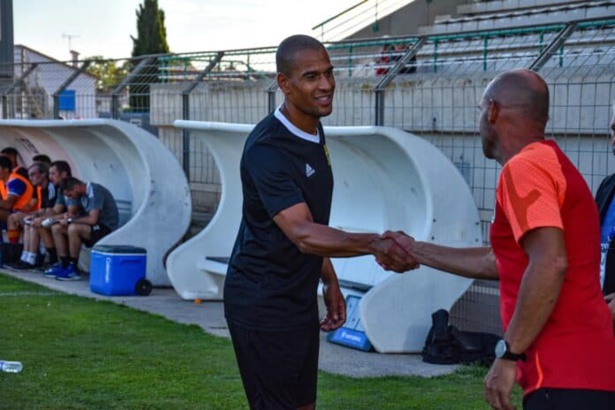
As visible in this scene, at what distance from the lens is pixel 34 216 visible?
15.0 metres

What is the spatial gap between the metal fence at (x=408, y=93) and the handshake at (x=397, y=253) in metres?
4.35

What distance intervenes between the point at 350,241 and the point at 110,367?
4289mm

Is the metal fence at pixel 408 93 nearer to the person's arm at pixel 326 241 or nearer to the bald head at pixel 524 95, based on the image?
the person's arm at pixel 326 241

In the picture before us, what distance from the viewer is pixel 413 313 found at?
914cm

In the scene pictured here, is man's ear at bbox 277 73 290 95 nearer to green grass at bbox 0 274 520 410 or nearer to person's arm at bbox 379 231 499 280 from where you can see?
person's arm at bbox 379 231 499 280

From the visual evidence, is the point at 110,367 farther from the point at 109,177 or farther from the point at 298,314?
the point at 109,177

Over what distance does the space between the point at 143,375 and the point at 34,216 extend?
7.29 meters

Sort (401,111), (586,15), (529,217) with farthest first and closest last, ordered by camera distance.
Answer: (586,15), (401,111), (529,217)

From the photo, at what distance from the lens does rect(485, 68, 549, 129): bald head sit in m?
3.71

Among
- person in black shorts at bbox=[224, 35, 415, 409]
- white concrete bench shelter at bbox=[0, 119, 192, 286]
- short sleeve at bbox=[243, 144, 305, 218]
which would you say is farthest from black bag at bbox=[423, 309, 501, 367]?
white concrete bench shelter at bbox=[0, 119, 192, 286]

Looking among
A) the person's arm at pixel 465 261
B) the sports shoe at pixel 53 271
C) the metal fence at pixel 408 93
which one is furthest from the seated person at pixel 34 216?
the person's arm at pixel 465 261

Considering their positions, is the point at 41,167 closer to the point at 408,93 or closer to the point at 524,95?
the point at 408,93

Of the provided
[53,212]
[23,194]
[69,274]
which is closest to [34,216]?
[53,212]

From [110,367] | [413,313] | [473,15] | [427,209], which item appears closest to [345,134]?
[427,209]
